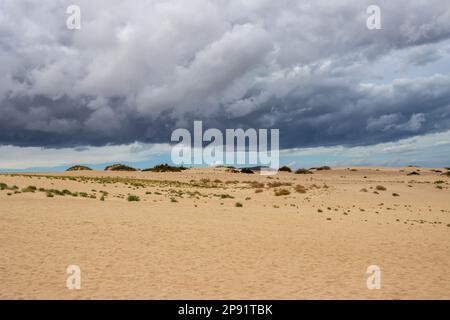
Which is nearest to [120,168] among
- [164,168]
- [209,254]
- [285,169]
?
[164,168]

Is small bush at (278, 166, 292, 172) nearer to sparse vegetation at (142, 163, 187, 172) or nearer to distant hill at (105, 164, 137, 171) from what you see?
sparse vegetation at (142, 163, 187, 172)

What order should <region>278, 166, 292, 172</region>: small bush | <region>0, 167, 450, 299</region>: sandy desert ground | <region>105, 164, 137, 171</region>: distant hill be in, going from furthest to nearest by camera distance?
<region>278, 166, 292, 172</region>: small bush → <region>105, 164, 137, 171</region>: distant hill → <region>0, 167, 450, 299</region>: sandy desert ground

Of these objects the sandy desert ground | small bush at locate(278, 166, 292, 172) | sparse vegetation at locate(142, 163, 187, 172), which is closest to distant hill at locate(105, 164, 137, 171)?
sparse vegetation at locate(142, 163, 187, 172)

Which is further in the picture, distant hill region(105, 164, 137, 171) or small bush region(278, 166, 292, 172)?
small bush region(278, 166, 292, 172)

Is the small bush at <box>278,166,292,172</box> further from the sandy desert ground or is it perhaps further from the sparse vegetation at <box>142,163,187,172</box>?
the sandy desert ground

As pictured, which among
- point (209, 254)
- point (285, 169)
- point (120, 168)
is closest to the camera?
point (209, 254)

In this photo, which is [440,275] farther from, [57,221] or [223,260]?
[57,221]

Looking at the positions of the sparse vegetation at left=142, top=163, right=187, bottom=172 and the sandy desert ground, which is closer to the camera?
the sandy desert ground

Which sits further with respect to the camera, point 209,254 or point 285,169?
point 285,169

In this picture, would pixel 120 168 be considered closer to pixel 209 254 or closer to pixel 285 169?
pixel 285 169

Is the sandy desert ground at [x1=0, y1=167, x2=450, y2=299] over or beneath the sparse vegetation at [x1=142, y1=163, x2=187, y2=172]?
beneath

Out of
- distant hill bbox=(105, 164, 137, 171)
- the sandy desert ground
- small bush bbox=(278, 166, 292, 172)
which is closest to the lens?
the sandy desert ground

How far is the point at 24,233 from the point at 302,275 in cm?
1123

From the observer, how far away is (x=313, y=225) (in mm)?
24406
